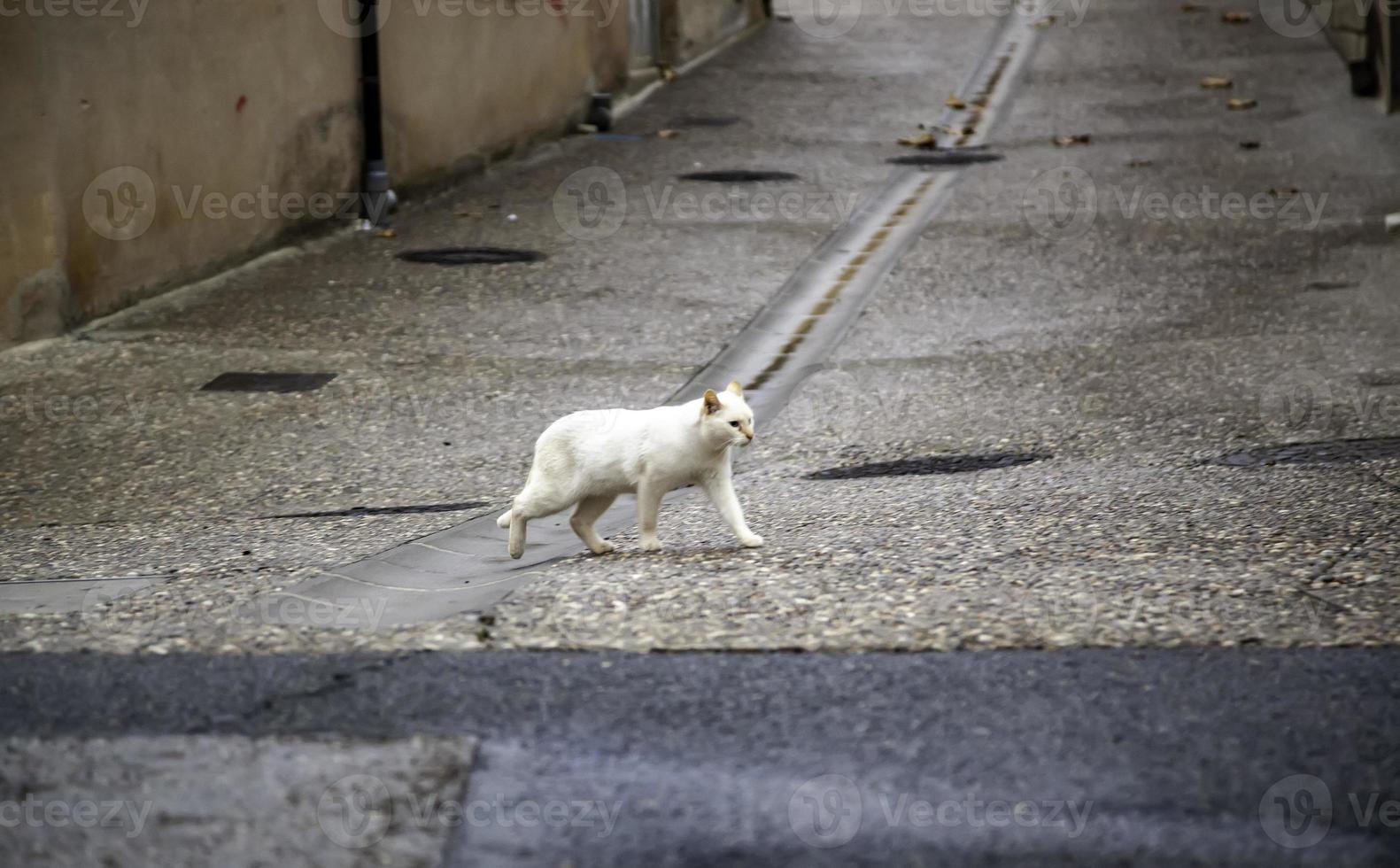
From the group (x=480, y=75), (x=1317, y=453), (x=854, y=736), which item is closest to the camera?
(x=854, y=736)

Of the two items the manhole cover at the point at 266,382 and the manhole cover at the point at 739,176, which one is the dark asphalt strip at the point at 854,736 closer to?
the manhole cover at the point at 266,382

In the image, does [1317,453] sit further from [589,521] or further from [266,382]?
[266,382]

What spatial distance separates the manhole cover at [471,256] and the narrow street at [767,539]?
20 cm

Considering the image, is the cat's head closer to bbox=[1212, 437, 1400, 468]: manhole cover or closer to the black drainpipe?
bbox=[1212, 437, 1400, 468]: manhole cover

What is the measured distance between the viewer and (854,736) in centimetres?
418

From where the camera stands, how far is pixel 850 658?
4723 millimetres

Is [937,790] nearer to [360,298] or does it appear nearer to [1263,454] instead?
[1263,454]

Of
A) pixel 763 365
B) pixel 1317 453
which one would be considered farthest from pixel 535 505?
pixel 763 365

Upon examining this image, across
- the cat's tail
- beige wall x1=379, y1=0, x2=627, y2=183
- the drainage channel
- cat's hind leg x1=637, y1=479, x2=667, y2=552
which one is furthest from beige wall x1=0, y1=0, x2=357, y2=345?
cat's hind leg x1=637, y1=479, x2=667, y2=552

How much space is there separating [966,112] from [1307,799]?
15887 millimetres

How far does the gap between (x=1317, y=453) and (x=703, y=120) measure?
1189 cm

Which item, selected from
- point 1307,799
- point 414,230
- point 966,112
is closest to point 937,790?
point 1307,799

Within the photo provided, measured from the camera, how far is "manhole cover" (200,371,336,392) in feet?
31.6

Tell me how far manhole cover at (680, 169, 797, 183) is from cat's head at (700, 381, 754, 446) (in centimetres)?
1006
